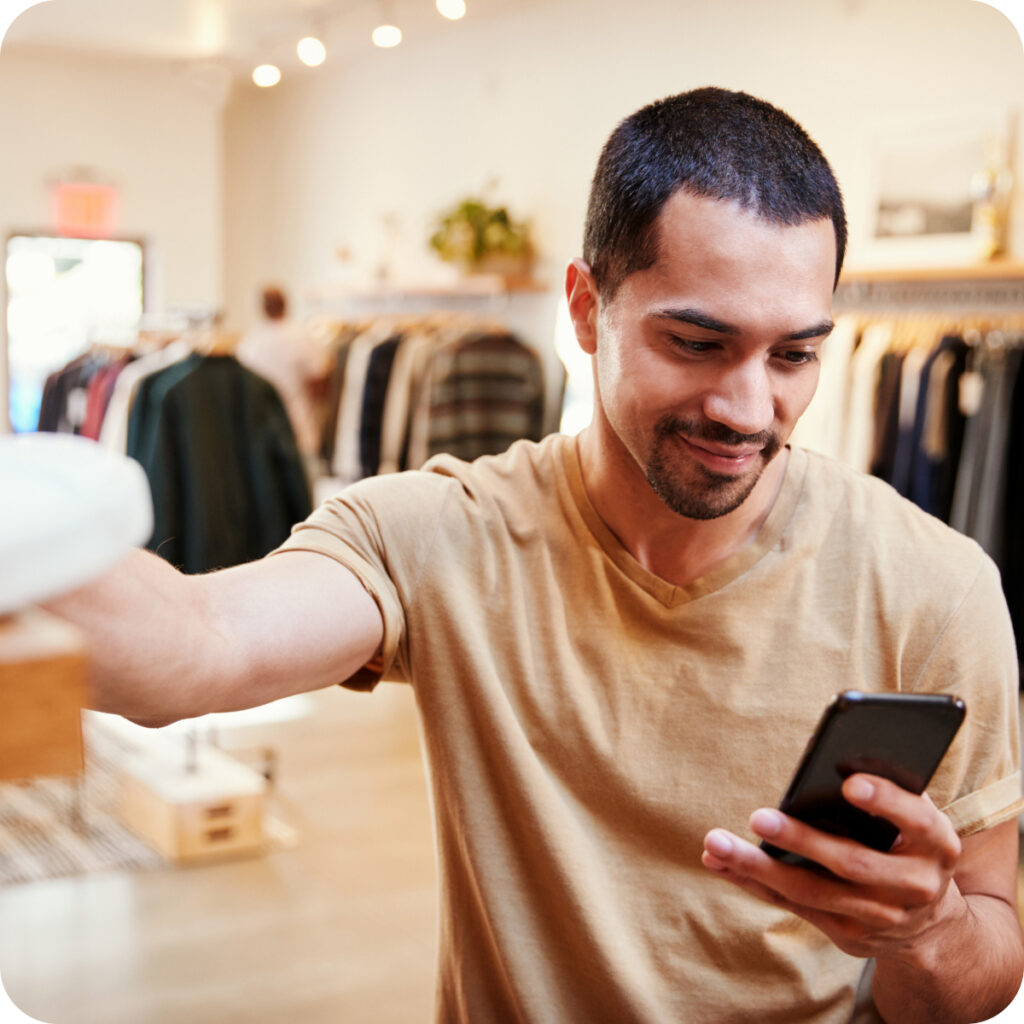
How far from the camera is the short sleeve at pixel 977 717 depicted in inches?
45.9

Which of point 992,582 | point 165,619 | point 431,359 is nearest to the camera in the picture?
point 165,619

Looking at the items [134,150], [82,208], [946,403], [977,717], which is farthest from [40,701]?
[134,150]

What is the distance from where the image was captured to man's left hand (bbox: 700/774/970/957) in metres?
0.86

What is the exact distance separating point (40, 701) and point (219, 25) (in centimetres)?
765

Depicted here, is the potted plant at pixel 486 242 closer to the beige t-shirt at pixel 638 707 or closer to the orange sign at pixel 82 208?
the orange sign at pixel 82 208

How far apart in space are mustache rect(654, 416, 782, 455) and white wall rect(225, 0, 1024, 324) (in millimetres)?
3629

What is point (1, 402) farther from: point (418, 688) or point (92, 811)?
point (418, 688)

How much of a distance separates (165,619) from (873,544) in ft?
2.39

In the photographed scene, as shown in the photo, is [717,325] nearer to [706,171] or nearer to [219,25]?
[706,171]

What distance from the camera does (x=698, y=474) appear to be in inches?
46.0

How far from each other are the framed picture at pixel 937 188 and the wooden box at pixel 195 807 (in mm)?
3006

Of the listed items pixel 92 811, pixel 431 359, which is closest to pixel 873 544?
pixel 92 811

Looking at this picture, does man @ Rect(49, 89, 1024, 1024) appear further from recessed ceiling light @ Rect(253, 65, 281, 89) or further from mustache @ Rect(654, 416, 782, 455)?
recessed ceiling light @ Rect(253, 65, 281, 89)

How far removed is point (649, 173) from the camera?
120 cm
